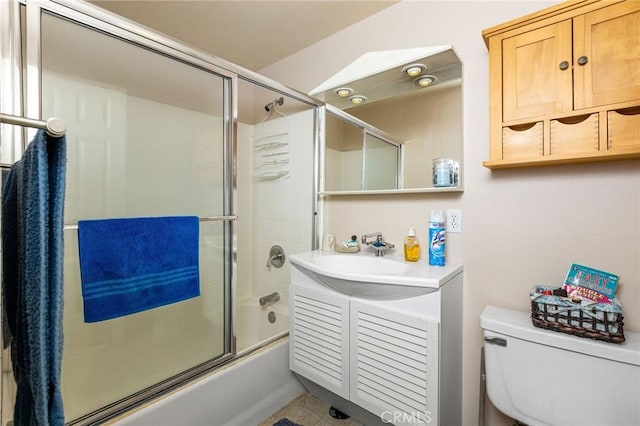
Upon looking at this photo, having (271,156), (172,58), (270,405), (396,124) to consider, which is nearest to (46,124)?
(172,58)

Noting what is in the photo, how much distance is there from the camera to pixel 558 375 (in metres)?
0.98

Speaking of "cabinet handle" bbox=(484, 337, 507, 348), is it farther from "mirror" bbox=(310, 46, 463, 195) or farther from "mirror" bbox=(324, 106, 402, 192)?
"mirror" bbox=(324, 106, 402, 192)

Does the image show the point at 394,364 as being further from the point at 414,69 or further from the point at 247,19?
the point at 247,19

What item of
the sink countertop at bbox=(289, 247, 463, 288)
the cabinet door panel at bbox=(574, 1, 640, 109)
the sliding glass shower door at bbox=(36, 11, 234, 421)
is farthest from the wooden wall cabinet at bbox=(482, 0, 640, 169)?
the sliding glass shower door at bbox=(36, 11, 234, 421)

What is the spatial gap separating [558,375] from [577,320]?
20 cm

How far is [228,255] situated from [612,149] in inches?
64.1

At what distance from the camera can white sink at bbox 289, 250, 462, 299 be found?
113 centimetres

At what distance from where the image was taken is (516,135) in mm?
1153

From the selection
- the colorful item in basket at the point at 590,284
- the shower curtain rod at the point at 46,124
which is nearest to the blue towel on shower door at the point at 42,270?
the shower curtain rod at the point at 46,124

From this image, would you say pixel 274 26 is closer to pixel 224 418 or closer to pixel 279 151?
pixel 279 151

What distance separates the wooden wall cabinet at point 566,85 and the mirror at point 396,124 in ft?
0.78

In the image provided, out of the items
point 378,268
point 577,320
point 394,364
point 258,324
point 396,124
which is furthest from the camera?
point 258,324

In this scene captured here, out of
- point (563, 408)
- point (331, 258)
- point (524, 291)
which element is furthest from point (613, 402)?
point (331, 258)

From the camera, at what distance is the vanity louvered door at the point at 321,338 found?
133cm
